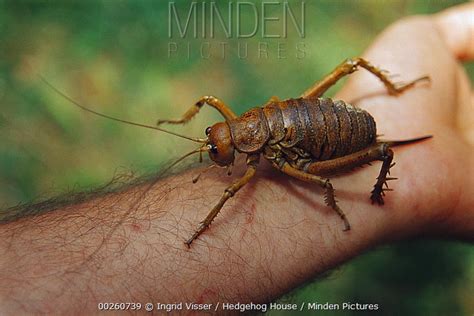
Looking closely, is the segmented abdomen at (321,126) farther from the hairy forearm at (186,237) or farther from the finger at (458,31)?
the finger at (458,31)

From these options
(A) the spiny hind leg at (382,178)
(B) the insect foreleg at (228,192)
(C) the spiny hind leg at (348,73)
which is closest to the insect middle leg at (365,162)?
(A) the spiny hind leg at (382,178)

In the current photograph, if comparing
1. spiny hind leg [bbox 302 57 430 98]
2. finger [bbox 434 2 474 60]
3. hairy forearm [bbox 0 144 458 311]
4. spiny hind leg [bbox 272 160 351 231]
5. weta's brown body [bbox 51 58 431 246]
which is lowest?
hairy forearm [bbox 0 144 458 311]

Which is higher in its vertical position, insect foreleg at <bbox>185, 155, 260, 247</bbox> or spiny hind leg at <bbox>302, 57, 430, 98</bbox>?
spiny hind leg at <bbox>302, 57, 430, 98</bbox>

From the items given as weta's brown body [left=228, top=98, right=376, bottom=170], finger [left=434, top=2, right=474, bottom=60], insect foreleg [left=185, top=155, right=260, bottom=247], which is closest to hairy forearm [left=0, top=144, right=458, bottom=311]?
insect foreleg [left=185, top=155, right=260, bottom=247]

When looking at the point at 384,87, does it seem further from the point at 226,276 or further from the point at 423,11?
the point at 423,11

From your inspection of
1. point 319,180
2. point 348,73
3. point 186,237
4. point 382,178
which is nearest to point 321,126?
point 319,180

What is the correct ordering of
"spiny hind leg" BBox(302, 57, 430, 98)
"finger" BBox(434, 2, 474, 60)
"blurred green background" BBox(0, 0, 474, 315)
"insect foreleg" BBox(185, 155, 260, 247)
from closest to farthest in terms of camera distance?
"insect foreleg" BBox(185, 155, 260, 247) → "spiny hind leg" BBox(302, 57, 430, 98) → "finger" BBox(434, 2, 474, 60) → "blurred green background" BBox(0, 0, 474, 315)

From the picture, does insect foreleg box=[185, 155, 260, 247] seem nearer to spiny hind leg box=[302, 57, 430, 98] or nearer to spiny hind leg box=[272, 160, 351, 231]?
spiny hind leg box=[272, 160, 351, 231]
